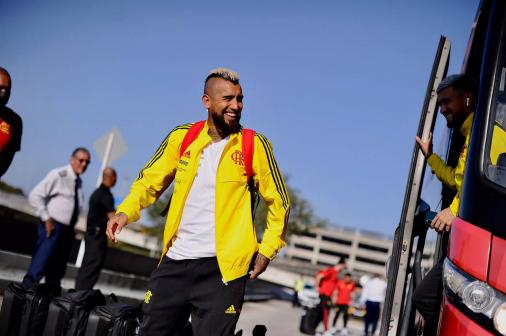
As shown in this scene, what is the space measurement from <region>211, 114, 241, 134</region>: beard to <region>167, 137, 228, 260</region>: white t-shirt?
5.0 inches

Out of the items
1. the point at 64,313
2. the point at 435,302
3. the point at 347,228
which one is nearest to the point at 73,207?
the point at 64,313

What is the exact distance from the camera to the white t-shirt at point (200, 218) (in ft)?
12.3

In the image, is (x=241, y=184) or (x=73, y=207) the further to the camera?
(x=73, y=207)

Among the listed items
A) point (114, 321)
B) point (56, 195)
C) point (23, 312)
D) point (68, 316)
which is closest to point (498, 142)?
point (114, 321)

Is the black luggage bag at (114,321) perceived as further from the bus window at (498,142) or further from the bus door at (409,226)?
the bus window at (498,142)

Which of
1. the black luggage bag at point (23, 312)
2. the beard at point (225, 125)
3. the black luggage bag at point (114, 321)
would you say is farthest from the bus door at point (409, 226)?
the black luggage bag at point (23, 312)

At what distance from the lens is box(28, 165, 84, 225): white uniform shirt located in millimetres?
7410

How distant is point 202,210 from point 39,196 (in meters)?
4.22

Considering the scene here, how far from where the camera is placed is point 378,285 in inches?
666

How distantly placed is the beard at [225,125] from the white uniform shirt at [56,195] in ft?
13.1

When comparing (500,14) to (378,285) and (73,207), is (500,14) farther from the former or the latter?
(378,285)

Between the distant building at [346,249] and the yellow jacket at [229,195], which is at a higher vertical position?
the yellow jacket at [229,195]

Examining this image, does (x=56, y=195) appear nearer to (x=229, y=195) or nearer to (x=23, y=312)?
(x=23, y=312)

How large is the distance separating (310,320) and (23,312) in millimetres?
9716
